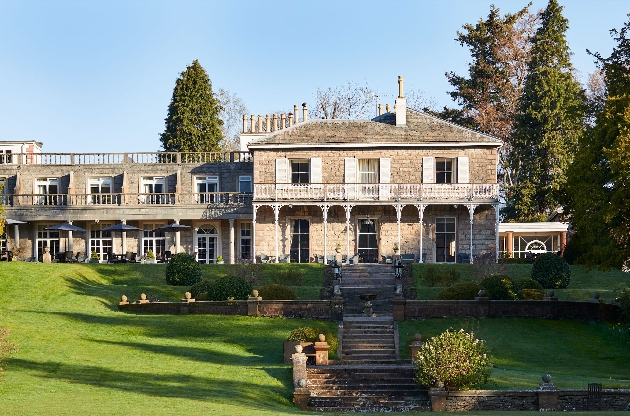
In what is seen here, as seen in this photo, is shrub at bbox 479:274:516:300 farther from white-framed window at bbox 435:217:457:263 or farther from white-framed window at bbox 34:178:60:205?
white-framed window at bbox 34:178:60:205

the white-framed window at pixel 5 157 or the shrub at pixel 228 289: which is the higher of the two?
the white-framed window at pixel 5 157

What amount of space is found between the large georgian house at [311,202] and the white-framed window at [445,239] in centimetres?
5

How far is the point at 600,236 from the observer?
123 feet

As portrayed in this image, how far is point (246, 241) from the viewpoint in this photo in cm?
5453

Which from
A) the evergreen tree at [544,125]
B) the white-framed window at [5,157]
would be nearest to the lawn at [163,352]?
the white-framed window at [5,157]

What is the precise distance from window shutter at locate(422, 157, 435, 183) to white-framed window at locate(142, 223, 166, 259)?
13827mm

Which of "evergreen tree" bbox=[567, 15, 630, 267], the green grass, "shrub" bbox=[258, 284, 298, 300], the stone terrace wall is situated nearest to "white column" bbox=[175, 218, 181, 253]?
the green grass

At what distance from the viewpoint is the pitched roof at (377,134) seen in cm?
5081

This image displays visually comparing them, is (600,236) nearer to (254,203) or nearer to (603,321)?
(603,321)

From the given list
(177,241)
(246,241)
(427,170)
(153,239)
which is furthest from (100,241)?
(427,170)

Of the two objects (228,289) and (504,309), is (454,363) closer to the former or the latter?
(504,309)

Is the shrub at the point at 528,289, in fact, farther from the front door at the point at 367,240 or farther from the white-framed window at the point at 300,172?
the white-framed window at the point at 300,172

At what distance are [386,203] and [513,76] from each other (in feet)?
66.8

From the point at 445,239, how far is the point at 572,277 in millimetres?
8209
